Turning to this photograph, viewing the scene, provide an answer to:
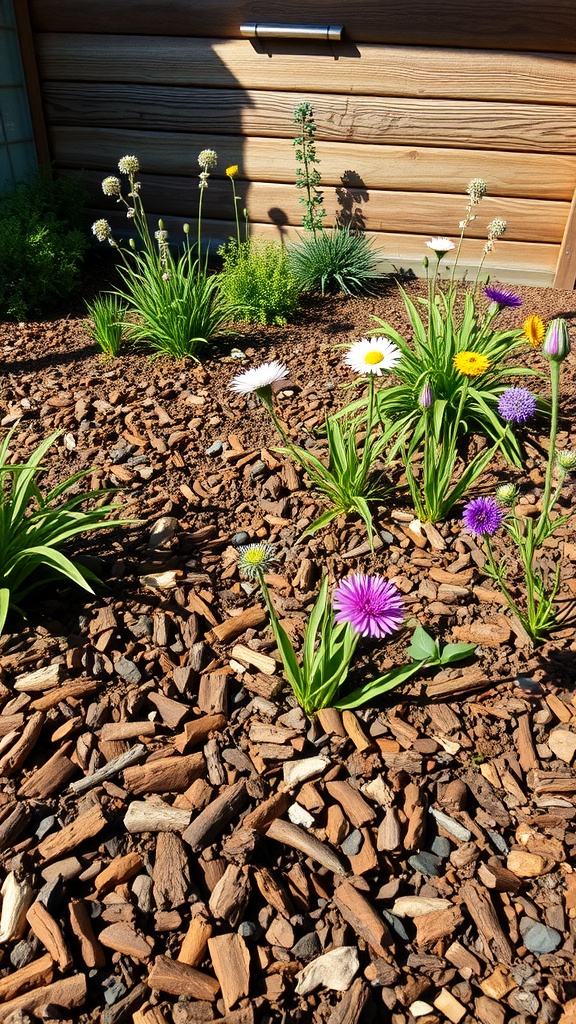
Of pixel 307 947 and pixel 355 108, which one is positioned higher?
pixel 355 108

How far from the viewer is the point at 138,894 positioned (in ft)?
4.82

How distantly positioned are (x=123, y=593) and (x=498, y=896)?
1283mm

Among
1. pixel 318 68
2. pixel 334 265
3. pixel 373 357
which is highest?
pixel 318 68

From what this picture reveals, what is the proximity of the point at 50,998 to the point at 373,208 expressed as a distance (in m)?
4.55

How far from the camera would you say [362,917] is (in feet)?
4.68

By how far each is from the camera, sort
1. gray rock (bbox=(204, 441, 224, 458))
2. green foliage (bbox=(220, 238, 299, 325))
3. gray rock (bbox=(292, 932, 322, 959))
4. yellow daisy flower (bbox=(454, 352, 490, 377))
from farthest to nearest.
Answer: green foliage (bbox=(220, 238, 299, 325))
gray rock (bbox=(204, 441, 224, 458))
yellow daisy flower (bbox=(454, 352, 490, 377))
gray rock (bbox=(292, 932, 322, 959))

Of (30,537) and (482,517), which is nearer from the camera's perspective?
(482,517)

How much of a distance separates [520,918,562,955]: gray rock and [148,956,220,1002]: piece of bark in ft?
1.98

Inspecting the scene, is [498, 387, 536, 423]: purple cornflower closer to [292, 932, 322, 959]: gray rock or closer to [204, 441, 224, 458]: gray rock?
[204, 441, 224, 458]: gray rock

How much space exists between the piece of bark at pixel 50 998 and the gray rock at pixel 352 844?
567 mm

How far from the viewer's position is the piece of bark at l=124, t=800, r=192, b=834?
158cm

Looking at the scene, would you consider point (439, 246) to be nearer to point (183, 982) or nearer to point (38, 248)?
point (183, 982)

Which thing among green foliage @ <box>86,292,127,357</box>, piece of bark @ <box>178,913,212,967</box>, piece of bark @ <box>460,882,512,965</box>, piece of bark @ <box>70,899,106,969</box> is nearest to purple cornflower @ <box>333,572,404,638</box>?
piece of bark @ <box>460,882,512,965</box>

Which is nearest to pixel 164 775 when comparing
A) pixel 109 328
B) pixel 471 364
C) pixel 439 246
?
pixel 471 364
